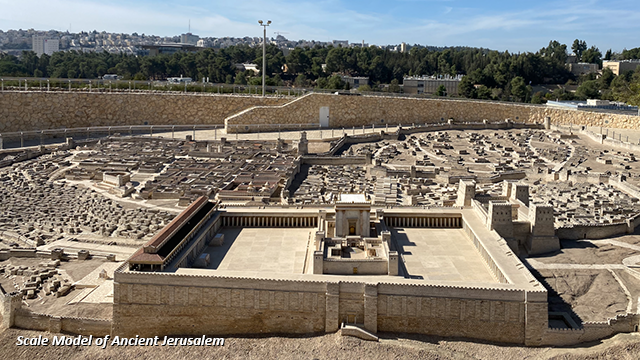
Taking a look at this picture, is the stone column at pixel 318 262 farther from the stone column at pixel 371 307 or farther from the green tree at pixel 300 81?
the green tree at pixel 300 81

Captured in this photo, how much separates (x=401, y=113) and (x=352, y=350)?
153ft

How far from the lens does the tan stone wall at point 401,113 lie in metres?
60.6

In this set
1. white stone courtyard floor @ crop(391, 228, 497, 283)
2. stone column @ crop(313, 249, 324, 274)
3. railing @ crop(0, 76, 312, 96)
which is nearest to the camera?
stone column @ crop(313, 249, 324, 274)

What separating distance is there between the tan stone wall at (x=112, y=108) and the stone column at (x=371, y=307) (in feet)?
140

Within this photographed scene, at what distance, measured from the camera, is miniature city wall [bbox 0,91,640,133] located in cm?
5488

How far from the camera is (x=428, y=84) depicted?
3514 inches

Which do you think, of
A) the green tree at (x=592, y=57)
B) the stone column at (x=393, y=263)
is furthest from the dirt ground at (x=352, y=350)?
the green tree at (x=592, y=57)

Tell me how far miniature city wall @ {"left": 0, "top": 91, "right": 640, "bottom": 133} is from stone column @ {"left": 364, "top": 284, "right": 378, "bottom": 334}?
3966 cm

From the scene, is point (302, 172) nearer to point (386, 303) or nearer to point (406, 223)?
point (406, 223)

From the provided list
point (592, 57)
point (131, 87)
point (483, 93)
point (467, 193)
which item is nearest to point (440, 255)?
point (467, 193)

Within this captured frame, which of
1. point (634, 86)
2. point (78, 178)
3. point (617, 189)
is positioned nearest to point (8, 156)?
point (78, 178)

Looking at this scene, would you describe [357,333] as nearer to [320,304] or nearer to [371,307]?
[371,307]

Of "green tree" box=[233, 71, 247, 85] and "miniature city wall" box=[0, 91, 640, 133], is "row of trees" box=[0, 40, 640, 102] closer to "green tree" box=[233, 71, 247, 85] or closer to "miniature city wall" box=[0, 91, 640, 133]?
"green tree" box=[233, 71, 247, 85]
